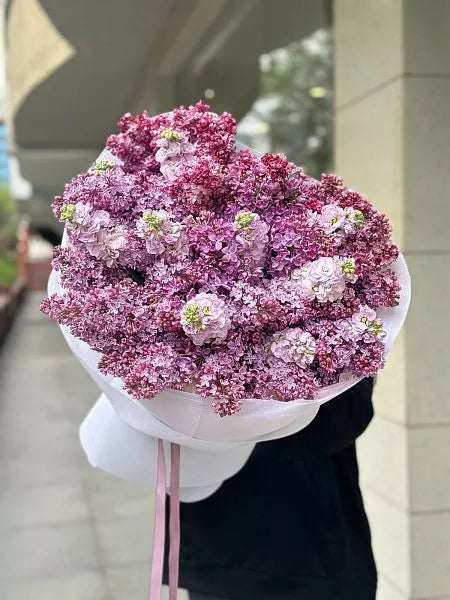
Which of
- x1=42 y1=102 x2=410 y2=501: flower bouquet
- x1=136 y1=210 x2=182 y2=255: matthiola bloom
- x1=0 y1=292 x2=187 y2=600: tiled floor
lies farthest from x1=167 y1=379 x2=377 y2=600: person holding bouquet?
x1=0 y1=292 x2=187 y2=600: tiled floor

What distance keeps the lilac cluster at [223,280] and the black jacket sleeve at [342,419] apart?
0.43 meters

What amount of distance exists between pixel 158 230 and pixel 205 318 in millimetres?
193

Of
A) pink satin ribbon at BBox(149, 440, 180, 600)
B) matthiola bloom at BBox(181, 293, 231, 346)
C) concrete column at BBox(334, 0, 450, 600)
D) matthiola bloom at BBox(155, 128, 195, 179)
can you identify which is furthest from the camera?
concrete column at BBox(334, 0, 450, 600)

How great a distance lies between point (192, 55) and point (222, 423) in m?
6.36

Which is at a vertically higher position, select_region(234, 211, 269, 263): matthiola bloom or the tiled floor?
select_region(234, 211, 269, 263): matthiola bloom

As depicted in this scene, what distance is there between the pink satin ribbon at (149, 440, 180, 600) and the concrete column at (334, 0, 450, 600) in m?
1.54

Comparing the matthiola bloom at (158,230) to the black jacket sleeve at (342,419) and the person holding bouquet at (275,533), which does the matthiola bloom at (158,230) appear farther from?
the person holding bouquet at (275,533)

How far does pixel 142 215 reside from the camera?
1.35 meters

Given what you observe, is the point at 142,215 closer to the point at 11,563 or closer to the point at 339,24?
the point at 339,24

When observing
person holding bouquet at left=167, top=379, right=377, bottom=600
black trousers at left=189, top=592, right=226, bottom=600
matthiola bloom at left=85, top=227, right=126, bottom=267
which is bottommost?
black trousers at left=189, top=592, right=226, bottom=600

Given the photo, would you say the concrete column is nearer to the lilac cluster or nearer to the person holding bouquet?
the person holding bouquet

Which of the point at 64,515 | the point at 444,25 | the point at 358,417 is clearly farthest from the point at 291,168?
the point at 64,515

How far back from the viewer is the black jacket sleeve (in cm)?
177

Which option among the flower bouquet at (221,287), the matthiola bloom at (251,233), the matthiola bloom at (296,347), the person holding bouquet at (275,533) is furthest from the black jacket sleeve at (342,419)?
the matthiola bloom at (251,233)
